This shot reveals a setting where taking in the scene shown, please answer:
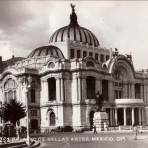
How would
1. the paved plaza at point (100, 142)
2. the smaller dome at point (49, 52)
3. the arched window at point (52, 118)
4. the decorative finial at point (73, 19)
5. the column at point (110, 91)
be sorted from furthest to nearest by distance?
the decorative finial at point (73, 19) < the smaller dome at point (49, 52) < the column at point (110, 91) < the arched window at point (52, 118) < the paved plaza at point (100, 142)

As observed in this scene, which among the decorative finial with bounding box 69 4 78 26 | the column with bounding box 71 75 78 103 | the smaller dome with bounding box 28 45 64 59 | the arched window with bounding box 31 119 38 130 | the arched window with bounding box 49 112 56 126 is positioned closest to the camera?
the column with bounding box 71 75 78 103

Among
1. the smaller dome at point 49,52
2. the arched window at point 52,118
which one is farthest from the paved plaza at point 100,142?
the smaller dome at point 49,52

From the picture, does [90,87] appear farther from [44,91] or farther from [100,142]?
[100,142]

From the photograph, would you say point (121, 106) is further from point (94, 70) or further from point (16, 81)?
point (16, 81)

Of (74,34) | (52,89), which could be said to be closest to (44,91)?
(52,89)

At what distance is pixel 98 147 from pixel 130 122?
196 feet

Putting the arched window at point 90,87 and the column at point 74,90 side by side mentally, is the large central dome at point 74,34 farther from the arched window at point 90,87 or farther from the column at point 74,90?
the column at point 74,90

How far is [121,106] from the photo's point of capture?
85188 millimetres

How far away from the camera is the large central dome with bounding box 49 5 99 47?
94.6 meters

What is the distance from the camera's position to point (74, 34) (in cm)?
9469

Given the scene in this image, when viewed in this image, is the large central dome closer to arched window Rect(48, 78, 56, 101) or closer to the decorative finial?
the decorative finial

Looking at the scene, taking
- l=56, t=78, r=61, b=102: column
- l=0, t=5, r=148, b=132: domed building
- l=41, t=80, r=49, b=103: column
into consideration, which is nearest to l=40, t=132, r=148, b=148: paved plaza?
l=0, t=5, r=148, b=132: domed building

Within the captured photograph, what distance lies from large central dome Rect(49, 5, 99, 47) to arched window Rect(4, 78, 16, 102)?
46.9ft

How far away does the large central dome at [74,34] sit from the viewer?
94.6 m
